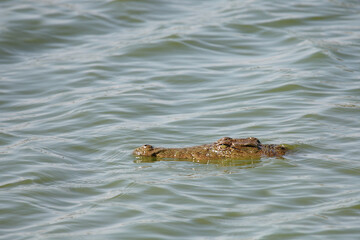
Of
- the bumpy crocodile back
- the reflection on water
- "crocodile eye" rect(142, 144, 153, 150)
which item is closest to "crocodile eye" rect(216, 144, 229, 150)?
the reflection on water

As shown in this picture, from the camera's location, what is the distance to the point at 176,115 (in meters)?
8.59

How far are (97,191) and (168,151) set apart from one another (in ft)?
3.65

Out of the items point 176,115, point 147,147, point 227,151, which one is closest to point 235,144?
point 227,151

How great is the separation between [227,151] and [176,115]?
210 cm

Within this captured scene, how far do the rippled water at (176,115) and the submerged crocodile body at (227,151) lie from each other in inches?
4.8

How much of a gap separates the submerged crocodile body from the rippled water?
122 millimetres

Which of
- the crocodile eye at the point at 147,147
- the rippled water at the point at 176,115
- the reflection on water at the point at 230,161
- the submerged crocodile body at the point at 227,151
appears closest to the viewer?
the rippled water at the point at 176,115

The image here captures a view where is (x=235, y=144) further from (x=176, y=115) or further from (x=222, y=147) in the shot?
(x=176, y=115)

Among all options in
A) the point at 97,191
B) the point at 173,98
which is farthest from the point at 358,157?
the point at 173,98

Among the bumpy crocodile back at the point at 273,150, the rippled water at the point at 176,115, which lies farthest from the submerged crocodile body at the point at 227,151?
the rippled water at the point at 176,115

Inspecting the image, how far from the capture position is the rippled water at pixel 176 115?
5.36 m

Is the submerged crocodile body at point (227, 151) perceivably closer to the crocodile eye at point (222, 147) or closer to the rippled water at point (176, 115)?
the crocodile eye at point (222, 147)

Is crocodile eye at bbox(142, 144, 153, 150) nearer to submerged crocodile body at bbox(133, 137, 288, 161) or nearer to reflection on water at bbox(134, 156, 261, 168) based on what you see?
submerged crocodile body at bbox(133, 137, 288, 161)

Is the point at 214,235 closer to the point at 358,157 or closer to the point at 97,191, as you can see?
the point at 97,191
